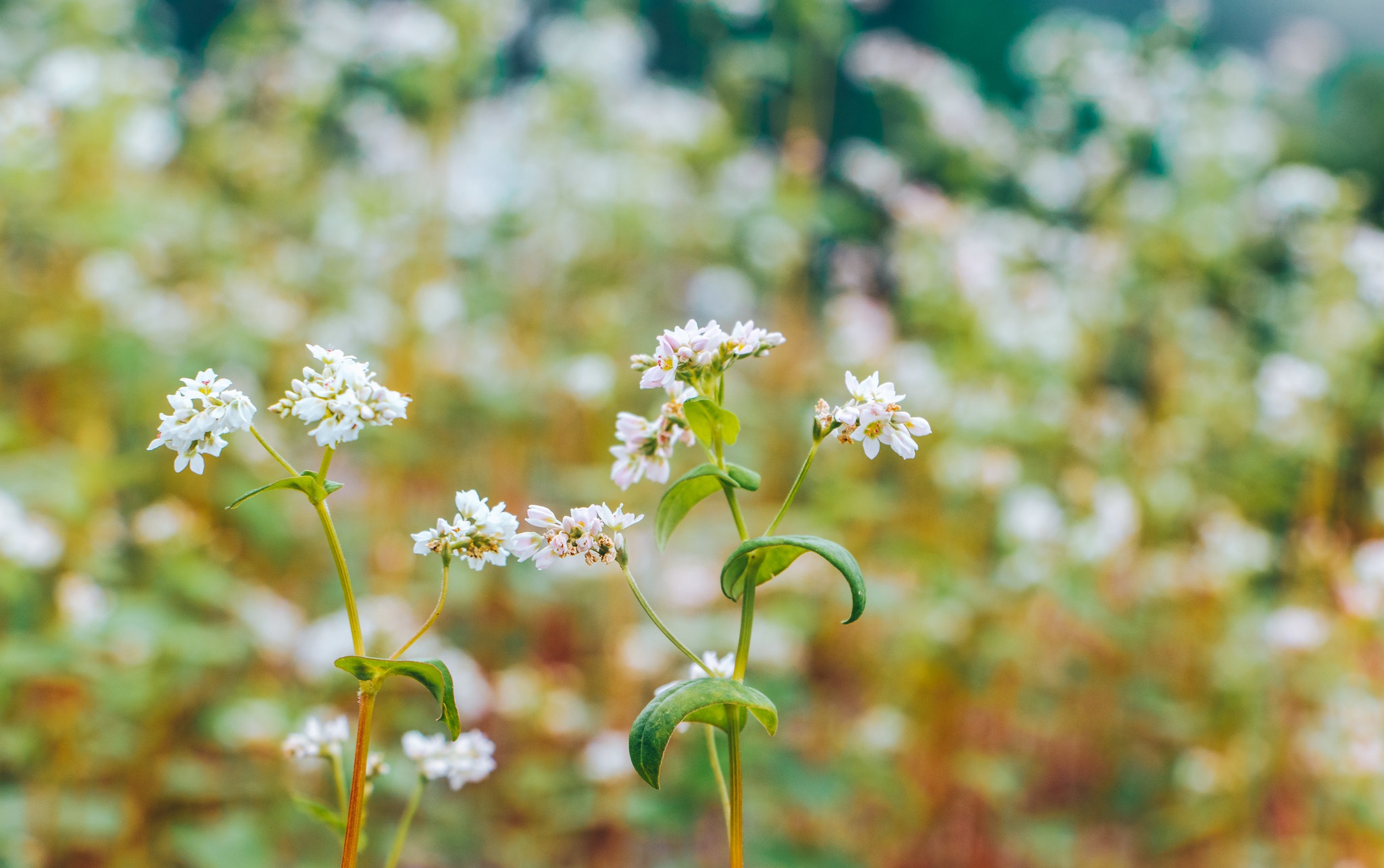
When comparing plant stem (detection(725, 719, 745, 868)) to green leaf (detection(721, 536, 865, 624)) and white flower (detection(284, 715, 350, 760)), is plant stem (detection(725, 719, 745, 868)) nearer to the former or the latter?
green leaf (detection(721, 536, 865, 624))

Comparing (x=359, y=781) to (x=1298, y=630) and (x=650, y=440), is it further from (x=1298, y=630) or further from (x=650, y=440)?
(x=1298, y=630)

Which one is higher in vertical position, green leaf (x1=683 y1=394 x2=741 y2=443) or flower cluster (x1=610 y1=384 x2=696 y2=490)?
flower cluster (x1=610 y1=384 x2=696 y2=490)

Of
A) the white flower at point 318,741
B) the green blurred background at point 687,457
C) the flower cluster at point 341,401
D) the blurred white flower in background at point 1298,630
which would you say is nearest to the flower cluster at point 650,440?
the flower cluster at point 341,401

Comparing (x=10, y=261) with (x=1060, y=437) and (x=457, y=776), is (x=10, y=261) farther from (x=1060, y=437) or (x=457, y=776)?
(x=1060, y=437)

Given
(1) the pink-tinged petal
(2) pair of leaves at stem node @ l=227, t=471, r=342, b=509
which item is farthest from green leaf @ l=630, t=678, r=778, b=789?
(2) pair of leaves at stem node @ l=227, t=471, r=342, b=509

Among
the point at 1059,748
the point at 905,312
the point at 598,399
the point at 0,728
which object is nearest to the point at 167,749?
the point at 0,728

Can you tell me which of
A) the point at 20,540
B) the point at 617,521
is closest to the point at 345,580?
the point at 617,521

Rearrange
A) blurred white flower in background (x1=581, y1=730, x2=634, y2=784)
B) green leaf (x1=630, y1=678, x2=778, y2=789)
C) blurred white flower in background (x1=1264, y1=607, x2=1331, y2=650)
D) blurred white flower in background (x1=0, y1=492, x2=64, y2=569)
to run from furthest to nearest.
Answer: blurred white flower in background (x1=1264, y1=607, x2=1331, y2=650)
blurred white flower in background (x1=581, y1=730, x2=634, y2=784)
blurred white flower in background (x1=0, y1=492, x2=64, y2=569)
green leaf (x1=630, y1=678, x2=778, y2=789)
